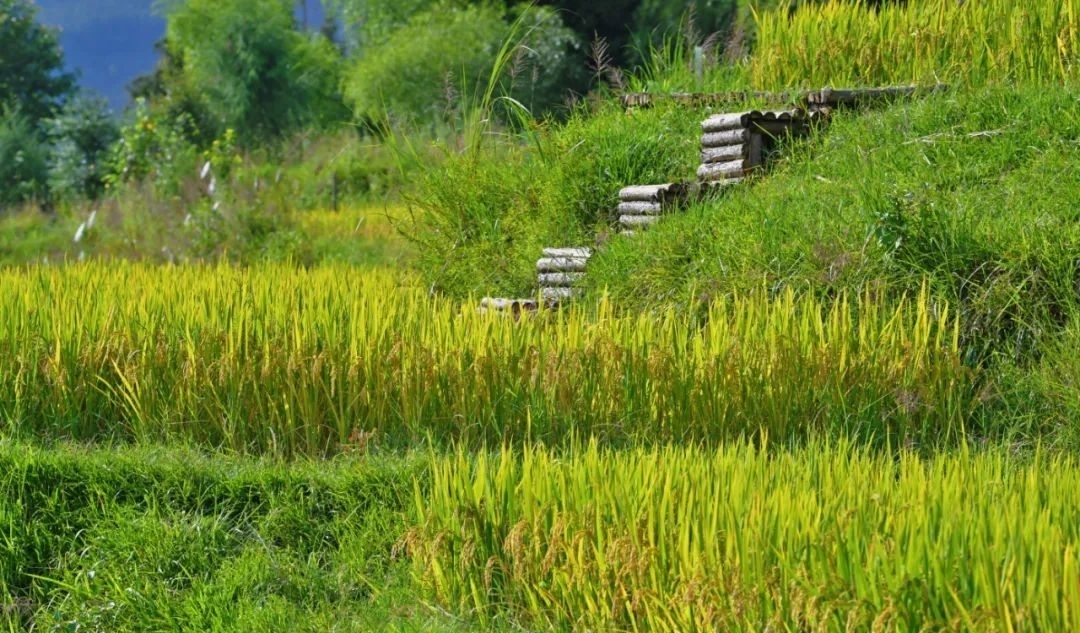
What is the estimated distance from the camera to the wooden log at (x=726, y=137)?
8203 millimetres

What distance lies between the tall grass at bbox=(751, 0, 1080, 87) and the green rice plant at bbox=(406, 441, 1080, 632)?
514 cm

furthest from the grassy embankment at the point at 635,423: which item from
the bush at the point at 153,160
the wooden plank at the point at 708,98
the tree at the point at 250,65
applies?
the tree at the point at 250,65

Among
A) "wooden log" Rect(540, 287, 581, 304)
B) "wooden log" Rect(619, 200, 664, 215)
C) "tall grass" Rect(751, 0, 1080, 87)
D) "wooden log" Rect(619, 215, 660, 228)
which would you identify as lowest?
"wooden log" Rect(540, 287, 581, 304)

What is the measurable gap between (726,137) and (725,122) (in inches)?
3.7

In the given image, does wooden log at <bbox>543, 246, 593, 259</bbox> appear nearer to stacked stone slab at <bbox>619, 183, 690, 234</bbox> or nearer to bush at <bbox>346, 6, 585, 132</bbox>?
stacked stone slab at <bbox>619, 183, 690, 234</bbox>

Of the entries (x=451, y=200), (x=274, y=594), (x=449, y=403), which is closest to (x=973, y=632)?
(x=274, y=594)

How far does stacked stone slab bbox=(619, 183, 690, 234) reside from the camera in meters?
7.94

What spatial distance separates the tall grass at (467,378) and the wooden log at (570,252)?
1.88 meters

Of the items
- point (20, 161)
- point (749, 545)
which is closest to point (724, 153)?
point (749, 545)

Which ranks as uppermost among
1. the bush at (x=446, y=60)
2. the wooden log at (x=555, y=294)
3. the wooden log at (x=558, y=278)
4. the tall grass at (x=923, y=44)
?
the bush at (x=446, y=60)

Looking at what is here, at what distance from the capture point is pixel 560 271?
7.83 m

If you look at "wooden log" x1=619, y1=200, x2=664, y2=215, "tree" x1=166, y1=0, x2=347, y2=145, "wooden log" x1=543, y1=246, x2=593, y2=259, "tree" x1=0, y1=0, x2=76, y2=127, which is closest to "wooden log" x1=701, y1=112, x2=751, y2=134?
"wooden log" x1=619, y1=200, x2=664, y2=215

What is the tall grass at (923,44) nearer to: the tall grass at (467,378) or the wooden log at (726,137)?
the wooden log at (726,137)

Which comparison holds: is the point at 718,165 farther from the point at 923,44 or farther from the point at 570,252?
the point at 923,44
